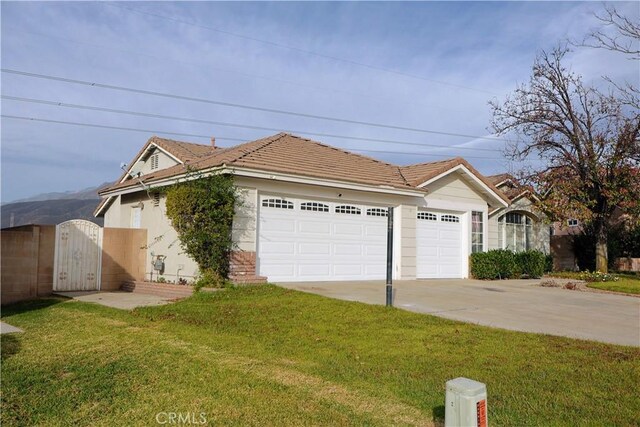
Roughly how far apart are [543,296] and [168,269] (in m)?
10.1

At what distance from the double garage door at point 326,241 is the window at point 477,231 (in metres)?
2.29

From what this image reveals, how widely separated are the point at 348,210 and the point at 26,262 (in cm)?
870

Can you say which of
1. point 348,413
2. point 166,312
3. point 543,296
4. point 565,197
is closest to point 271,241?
point 166,312

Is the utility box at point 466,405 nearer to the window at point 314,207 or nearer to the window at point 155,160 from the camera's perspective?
the window at point 314,207

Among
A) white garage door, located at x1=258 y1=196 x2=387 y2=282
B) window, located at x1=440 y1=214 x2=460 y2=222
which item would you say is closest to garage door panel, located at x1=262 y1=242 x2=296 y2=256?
white garage door, located at x1=258 y1=196 x2=387 y2=282

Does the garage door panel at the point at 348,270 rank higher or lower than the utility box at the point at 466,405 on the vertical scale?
higher

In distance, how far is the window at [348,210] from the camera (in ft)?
49.0

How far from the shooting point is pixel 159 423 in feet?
13.5

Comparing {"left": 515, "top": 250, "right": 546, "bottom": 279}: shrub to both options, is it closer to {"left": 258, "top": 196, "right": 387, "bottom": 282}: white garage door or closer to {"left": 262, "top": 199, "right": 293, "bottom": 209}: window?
{"left": 258, "top": 196, "right": 387, "bottom": 282}: white garage door

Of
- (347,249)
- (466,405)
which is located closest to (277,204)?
(347,249)

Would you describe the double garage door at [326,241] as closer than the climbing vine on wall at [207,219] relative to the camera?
No

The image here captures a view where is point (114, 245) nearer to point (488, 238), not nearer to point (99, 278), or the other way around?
point (99, 278)

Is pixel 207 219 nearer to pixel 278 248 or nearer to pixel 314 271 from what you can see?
pixel 278 248

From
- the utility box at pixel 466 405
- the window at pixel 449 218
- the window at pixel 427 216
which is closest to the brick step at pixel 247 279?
the window at pixel 427 216
